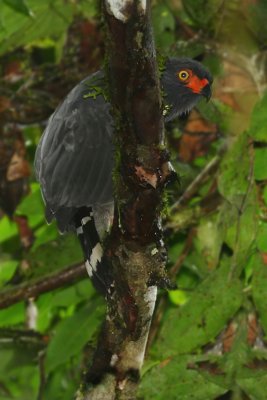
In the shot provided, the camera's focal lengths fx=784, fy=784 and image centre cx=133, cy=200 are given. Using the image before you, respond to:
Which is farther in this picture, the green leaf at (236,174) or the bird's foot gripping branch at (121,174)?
the green leaf at (236,174)

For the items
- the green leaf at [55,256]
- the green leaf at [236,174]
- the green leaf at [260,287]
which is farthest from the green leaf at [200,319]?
the green leaf at [55,256]

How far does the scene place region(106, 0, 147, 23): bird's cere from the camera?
1.82 m

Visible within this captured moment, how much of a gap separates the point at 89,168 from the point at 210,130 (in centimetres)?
188

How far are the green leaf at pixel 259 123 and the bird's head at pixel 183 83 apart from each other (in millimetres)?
246

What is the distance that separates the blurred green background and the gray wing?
42cm

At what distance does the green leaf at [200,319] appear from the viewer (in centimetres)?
321

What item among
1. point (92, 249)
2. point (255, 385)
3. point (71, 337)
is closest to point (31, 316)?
point (71, 337)

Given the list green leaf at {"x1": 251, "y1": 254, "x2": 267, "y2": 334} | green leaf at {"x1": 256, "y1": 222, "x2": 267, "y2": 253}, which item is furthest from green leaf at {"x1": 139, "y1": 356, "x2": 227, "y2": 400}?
green leaf at {"x1": 256, "y1": 222, "x2": 267, "y2": 253}

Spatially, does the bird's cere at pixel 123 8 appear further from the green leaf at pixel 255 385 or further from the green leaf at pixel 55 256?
the green leaf at pixel 55 256

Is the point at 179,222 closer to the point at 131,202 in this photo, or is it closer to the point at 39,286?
the point at 39,286

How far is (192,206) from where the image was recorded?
4332 mm

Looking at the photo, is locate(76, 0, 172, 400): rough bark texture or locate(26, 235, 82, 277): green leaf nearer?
locate(76, 0, 172, 400): rough bark texture

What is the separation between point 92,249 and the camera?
3.20 meters

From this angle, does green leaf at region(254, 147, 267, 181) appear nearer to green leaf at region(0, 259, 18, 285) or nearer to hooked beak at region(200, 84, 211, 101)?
hooked beak at region(200, 84, 211, 101)
